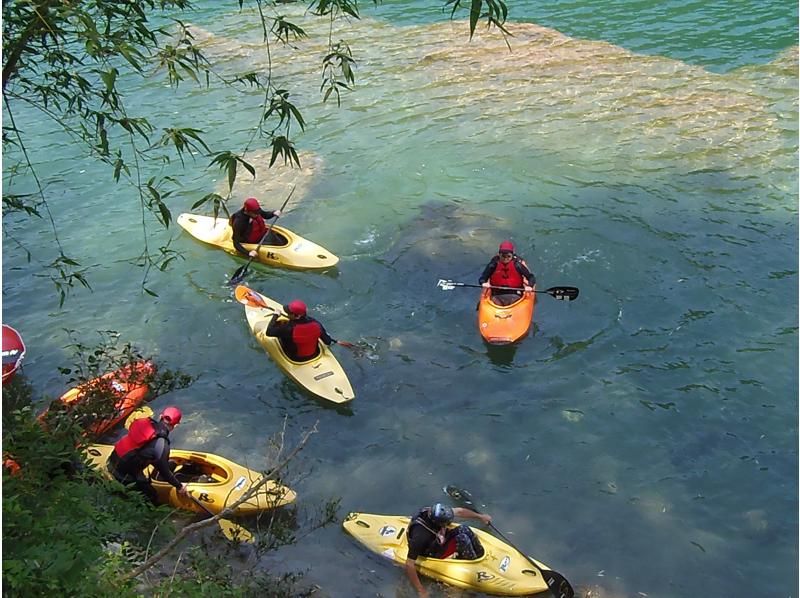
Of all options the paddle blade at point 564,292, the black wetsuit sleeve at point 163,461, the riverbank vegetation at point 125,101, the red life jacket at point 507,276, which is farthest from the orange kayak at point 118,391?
the paddle blade at point 564,292

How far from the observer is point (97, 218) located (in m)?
13.8

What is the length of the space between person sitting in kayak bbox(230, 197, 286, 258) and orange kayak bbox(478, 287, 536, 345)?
367 centimetres

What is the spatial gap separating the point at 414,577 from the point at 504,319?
4.05 m

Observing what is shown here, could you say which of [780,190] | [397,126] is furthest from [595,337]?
[397,126]

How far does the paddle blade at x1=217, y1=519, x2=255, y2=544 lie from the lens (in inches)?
293

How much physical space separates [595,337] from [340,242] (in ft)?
14.9

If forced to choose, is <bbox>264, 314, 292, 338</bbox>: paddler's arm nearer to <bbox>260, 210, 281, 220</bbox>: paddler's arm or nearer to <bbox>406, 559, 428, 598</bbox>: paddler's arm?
<bbox>260, 210, 281, 220</bbox>: paddler's arm

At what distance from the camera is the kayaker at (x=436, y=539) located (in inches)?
283

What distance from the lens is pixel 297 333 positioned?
9711mm

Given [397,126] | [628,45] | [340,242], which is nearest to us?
[340,242]

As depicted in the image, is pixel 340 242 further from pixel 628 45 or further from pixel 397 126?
pixel 628 45

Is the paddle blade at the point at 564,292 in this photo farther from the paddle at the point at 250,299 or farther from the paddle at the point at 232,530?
the paddle at the point at 232,530

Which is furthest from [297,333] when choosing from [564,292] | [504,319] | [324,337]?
[564,292]

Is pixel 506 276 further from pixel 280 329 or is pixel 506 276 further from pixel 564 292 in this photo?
pixel 280 329
